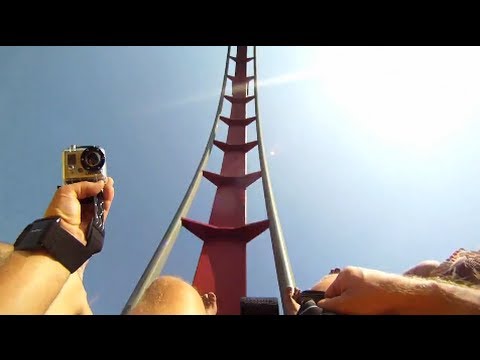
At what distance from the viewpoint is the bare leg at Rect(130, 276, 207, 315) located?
100 centimetres

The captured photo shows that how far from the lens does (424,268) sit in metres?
1.58

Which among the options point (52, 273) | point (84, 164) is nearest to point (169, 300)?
point (52, 273)

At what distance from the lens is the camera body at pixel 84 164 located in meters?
1.44

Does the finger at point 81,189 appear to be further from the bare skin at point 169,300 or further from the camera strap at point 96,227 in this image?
the bare skin at point 169,300

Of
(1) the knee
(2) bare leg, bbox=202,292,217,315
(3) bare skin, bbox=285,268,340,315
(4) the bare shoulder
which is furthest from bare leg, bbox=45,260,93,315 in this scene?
(1) the knee

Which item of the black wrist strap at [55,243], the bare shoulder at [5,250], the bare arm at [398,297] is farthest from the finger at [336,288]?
the bare shoulder at [5,250]

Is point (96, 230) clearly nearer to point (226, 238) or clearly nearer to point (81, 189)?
point (81, 189)

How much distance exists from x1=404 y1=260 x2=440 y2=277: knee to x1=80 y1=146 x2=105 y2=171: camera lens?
4.62 feet

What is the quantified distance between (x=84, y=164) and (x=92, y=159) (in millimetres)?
37
